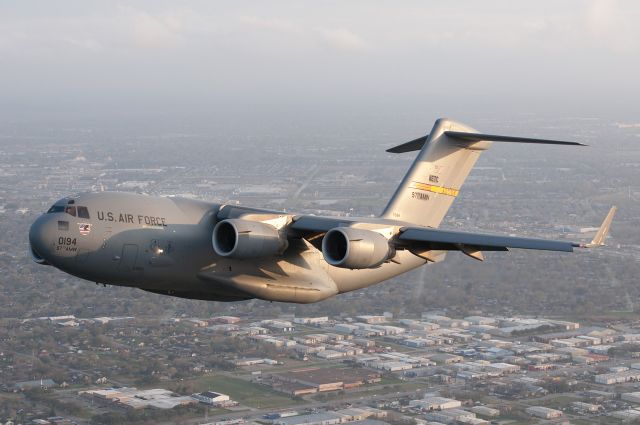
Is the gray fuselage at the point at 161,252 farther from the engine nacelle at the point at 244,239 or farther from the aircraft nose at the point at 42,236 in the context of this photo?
the engine nacelle at the point at 244,239

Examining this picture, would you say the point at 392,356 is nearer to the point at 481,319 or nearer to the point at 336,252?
the point at 481,319

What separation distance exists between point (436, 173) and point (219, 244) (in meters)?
6.12

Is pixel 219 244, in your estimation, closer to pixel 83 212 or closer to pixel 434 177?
pixel 83 212

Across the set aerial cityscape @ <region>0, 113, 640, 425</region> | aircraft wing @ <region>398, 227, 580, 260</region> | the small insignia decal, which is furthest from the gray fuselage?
aerial cityscape @ <region>0, 113, 640, 425</region>

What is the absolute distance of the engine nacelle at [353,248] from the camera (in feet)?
63.0

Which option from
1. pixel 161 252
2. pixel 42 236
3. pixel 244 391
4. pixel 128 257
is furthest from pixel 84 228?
pixel 244 391

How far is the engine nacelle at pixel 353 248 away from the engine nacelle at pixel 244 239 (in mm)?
938

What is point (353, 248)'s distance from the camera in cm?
1914

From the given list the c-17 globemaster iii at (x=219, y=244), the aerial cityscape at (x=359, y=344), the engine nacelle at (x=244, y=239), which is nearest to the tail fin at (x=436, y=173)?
the c-17 globemaster iii at (x=219, y=244)

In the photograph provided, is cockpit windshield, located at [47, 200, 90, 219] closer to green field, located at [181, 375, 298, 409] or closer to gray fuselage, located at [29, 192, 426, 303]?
gray fuselage, located at [29, 192, 426, 303]

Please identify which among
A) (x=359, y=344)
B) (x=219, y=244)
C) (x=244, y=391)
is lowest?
(x=244, y=391)

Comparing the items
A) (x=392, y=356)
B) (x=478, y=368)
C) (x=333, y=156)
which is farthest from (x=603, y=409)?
(x=333, y=156)

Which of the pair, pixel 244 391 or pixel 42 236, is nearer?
pixel 42 236

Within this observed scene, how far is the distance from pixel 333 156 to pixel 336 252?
10323 centimetres
